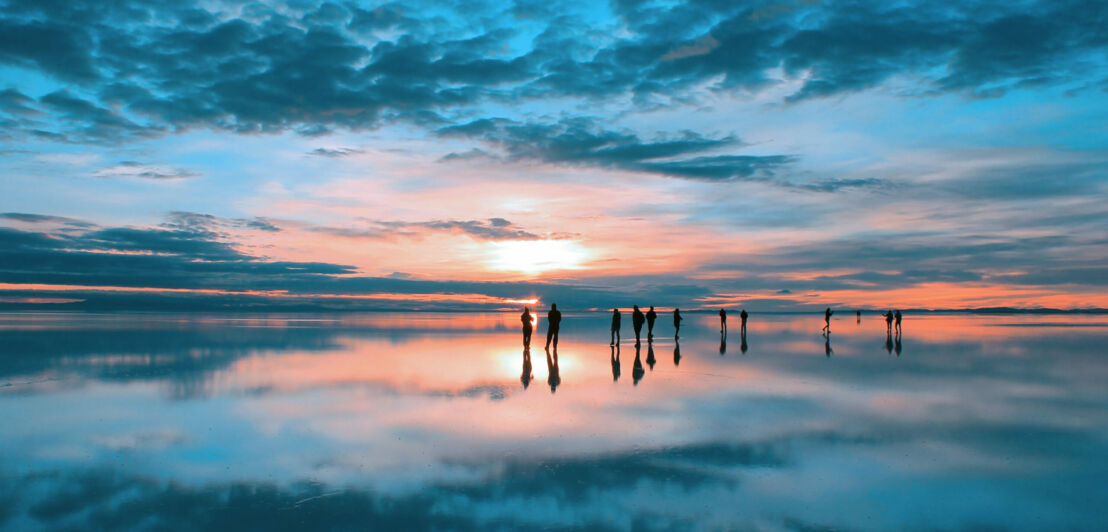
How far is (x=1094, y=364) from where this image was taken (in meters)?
20.5

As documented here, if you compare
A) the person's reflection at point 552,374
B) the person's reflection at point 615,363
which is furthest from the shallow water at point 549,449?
the person's reflection at point 615,363

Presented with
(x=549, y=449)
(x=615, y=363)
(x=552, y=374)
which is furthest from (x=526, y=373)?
(x=549, y=449)

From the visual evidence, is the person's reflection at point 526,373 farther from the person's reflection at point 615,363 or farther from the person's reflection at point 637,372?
the person's reflection at point 637,372

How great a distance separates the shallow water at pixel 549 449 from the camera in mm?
6250

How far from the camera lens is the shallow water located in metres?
6.25

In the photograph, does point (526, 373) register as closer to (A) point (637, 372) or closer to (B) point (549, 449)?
(A) point (637, 372)

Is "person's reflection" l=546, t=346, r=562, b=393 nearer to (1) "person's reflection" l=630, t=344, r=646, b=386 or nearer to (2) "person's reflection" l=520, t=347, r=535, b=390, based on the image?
(2) "person's reflection" l=520, t=347, r=535, b=390

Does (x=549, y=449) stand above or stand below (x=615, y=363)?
above

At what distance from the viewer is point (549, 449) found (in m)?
8.59

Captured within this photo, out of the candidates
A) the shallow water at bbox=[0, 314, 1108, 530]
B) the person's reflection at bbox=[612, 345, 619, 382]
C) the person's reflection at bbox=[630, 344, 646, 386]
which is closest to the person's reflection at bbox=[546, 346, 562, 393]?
the shallow water at bbox=[0, 314, 1108, 530]

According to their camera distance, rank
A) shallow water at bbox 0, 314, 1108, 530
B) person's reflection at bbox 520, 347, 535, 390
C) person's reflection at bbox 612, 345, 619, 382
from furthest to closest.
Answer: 1. person's reflection at bbox 612, 345, 619, 382
2. person's reflection at bbox 520, 347, 535, 390
3. shallow water at bbox 0, 314, 1108, 530

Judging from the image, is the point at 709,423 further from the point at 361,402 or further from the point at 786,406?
the point at 361,402

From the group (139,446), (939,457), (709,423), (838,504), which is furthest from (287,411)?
(939,457)

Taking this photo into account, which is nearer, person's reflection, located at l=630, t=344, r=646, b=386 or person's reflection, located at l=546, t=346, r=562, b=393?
person's reflection, located at l=546, t=346, r=562, b=393
